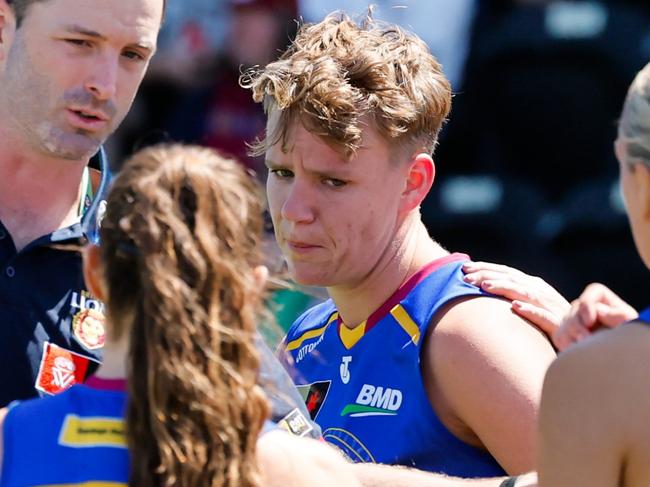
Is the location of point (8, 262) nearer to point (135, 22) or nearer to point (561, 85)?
point (135, 22)

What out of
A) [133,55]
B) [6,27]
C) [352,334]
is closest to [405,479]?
[352,334]

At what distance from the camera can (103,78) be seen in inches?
130

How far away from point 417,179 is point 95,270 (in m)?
1.25

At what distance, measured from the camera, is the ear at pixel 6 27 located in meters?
3.36

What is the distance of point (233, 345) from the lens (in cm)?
215

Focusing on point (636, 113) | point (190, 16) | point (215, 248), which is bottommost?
point (190, 16)

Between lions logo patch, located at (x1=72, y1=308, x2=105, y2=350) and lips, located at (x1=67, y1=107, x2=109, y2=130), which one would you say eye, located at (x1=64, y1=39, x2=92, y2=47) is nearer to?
lips, located at (x1=67, y1=107, x2=109, y2=130)

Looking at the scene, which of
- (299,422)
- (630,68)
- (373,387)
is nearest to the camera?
(299,422)

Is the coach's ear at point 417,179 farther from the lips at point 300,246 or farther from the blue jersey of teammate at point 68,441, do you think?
the blue jersey of teammate at point 68,441

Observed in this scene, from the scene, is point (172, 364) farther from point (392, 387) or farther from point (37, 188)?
point (37, 188)

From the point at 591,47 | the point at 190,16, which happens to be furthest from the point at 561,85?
the point at 190,16

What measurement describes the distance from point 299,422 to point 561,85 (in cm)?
418

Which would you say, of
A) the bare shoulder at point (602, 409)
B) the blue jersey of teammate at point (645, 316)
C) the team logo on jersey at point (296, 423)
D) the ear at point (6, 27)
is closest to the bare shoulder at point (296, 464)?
the team logo on jersey at point (296, 423)

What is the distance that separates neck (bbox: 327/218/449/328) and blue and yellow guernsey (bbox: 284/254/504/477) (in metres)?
0.03
